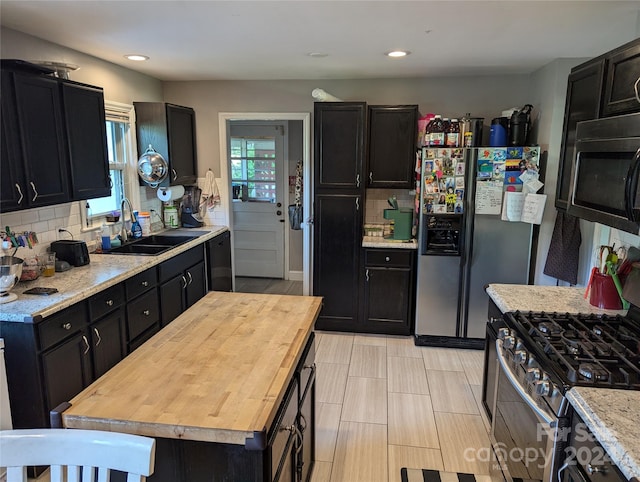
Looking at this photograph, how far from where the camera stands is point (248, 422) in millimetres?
1244

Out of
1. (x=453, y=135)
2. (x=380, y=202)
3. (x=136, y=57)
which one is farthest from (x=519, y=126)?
(x=136, y=57)

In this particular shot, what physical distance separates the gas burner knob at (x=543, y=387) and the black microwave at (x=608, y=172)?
2.06 feet

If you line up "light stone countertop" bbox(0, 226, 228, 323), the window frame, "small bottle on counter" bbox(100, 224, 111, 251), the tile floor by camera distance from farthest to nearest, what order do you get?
1. the window frame
2. "small bottle on counter" bbox(100, 224, 111, 251)
3. the tile floor
4. "light stone countertop" bbox(0, 226, 228, 323)

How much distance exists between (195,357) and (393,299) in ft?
9.27

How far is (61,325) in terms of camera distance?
234cm

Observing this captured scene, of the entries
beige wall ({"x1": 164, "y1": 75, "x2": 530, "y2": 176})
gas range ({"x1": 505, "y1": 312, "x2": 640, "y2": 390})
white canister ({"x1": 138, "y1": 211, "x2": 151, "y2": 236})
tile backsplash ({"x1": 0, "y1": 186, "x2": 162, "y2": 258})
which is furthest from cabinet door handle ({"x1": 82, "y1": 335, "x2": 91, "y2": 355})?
beige wall ({"x1": 164, "y1": 75, "x2": 530, "y2": 176})

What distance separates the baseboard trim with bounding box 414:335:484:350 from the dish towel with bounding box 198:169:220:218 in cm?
254

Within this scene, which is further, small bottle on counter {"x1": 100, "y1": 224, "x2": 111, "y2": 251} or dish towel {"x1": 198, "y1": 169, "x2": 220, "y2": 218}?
dish towel {"x1": 198, "y1": 169, "x2": 220, "y2": 218}

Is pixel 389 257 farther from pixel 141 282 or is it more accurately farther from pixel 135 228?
pixel 135 228

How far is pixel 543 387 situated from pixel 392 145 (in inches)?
115

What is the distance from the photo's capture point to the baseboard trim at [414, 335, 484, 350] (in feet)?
13.2

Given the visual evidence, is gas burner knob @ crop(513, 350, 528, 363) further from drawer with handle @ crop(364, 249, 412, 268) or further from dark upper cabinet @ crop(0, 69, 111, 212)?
dark upper cabinet @ crop(0, 69, 111, 212)

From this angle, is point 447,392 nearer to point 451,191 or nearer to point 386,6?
point 451,191

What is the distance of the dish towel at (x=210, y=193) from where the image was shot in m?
4.76
